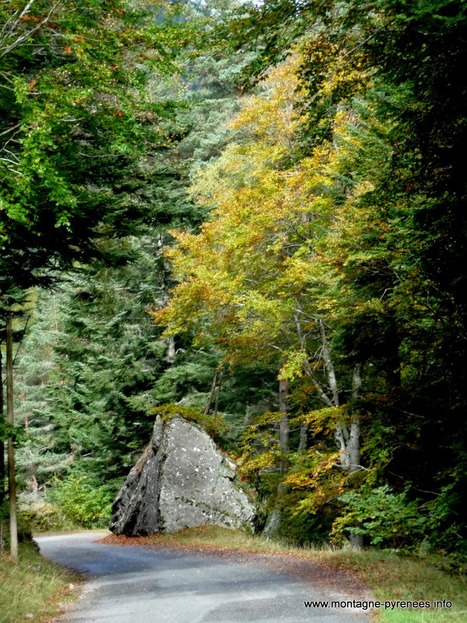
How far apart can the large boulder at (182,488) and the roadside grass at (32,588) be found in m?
5.38

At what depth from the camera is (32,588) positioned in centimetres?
816

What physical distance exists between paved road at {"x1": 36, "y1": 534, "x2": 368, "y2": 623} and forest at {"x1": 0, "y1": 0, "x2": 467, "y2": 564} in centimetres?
140

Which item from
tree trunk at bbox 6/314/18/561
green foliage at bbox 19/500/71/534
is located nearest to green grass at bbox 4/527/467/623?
tree trunk at bbox 6/314/18/561

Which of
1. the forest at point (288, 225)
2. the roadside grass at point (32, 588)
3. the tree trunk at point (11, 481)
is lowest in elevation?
the roadside grass at point (32, 588)

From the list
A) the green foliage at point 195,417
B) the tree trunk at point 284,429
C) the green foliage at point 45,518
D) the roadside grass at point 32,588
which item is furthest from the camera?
the green foliage at point 45,518

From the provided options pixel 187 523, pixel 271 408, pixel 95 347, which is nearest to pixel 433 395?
pixel 187 523

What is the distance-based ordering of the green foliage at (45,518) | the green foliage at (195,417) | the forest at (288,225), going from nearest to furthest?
the forest at (288,225)
the green foliage at (195,417)
the green foliage at (45,518)

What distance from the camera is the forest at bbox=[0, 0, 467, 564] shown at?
5.77 metres

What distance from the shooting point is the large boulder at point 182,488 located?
15617 millimetres

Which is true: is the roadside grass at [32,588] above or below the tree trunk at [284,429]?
below

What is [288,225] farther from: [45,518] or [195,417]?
[45,518]

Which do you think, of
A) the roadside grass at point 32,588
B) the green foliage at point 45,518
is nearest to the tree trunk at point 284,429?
the roadside grass at point 32,588

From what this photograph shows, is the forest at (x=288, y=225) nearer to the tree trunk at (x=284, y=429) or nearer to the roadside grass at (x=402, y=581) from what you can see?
the tree trunk at (x=284, y=429)

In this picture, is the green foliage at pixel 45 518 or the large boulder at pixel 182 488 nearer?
the large boulder at pixel 182 488
